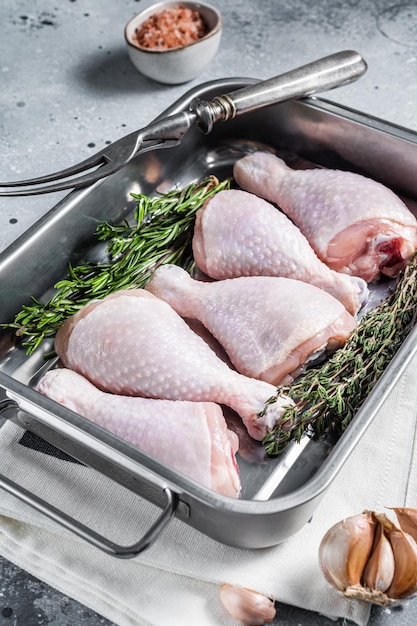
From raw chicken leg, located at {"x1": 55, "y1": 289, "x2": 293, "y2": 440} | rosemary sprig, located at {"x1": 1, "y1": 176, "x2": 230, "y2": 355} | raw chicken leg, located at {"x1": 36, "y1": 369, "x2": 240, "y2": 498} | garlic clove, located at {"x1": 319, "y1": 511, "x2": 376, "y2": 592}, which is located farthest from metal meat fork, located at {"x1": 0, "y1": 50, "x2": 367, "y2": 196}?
garlic clove, located at {"x1": 319, "y1": 511, "x2": 376, "y2": 592}

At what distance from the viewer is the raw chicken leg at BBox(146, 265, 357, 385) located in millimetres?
1413

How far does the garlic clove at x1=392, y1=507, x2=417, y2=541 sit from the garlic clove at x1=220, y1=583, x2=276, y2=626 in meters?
0.26

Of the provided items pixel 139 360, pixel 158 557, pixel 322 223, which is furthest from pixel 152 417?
pixel 322 223

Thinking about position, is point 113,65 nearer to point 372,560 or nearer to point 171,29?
point 171,29

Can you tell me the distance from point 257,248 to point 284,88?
41 cm

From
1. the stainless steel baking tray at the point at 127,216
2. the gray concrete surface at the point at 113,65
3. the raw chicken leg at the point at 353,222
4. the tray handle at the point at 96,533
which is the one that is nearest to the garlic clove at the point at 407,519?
the stainless steel baking tray at the point at 127,216

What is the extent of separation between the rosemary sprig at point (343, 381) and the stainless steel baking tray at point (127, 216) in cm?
6

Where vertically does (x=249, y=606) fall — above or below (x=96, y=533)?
below

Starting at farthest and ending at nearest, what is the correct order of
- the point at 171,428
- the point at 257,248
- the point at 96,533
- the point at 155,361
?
the point at 257,248
the point at 155,361
the point at 171,428
the point at 96,533

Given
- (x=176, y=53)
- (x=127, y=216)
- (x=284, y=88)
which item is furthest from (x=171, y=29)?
(x=127, y=216)

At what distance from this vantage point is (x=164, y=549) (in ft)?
4.32

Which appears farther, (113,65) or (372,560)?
(113,65)

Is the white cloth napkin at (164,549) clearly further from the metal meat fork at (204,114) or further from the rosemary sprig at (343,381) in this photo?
the metal meat fork at (204,114)

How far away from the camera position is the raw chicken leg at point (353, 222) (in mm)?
1616
